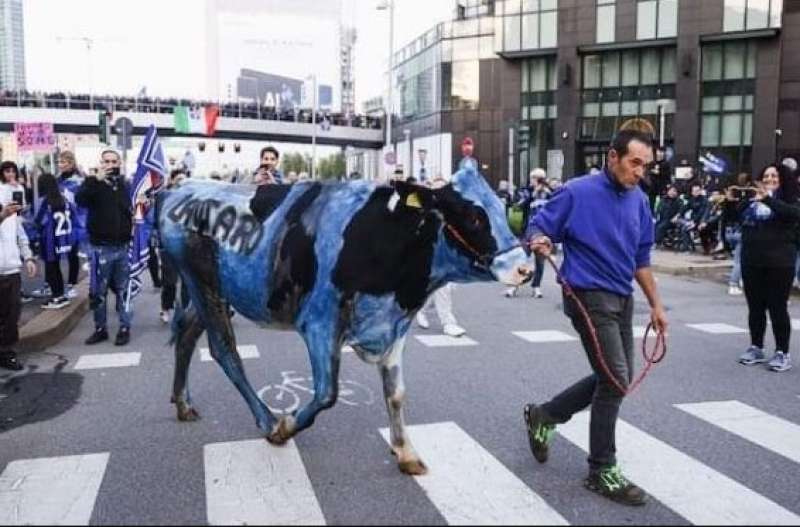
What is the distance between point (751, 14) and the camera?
39812mm

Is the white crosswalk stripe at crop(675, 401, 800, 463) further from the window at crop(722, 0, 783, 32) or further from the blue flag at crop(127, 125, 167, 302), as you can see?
the window at crop(722, 0, 783, 32)

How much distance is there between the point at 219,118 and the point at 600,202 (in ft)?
179

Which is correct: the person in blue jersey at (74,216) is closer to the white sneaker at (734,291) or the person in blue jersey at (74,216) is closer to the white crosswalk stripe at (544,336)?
the white crosswalk stripe at (544,336)

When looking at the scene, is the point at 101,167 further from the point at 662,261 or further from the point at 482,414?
the point at 662,261

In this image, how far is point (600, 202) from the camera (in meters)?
4.55

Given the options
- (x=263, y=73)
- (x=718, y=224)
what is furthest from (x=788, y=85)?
(x=263, y=73)

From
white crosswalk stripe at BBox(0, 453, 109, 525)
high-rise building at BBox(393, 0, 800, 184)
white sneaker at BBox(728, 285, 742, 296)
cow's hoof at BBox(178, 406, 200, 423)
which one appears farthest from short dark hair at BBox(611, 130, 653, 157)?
high-rise building at BBox(393, 0, 800, 184)

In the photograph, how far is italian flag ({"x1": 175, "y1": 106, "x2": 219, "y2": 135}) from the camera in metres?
48.3

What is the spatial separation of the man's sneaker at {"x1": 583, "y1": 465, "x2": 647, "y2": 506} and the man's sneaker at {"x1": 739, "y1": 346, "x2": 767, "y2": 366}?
4.15 meters

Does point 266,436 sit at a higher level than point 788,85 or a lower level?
lower

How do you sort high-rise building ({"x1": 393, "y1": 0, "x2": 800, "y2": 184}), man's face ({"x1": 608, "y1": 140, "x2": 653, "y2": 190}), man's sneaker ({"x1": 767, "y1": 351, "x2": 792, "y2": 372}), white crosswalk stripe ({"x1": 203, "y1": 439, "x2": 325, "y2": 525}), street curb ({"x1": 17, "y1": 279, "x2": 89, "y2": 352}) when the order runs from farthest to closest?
high-rise building ({"x1": 393, "y1": 0, "x2": 800, "y2": 184}), street curb ({"x1": 17, "y1": 279, "x2": 89, "y2": 352}), man's sneaker ({"x1": 767, "y1": 351, "x2": 792, "y2": 372}), man's face ({"x1": 608, "y1": 140, "x2": 653, "y2": 190}), white crosswalk stripe ({"x1": 203, "y1": 439, "x2": 325, "y2": 525})

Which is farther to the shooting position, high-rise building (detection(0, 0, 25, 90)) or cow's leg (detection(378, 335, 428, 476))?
high-rise building (detection(0, 0, 25, 90))

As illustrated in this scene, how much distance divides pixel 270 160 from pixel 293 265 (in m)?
3.77

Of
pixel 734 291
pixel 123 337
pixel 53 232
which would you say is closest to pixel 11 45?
pixel 53 232
